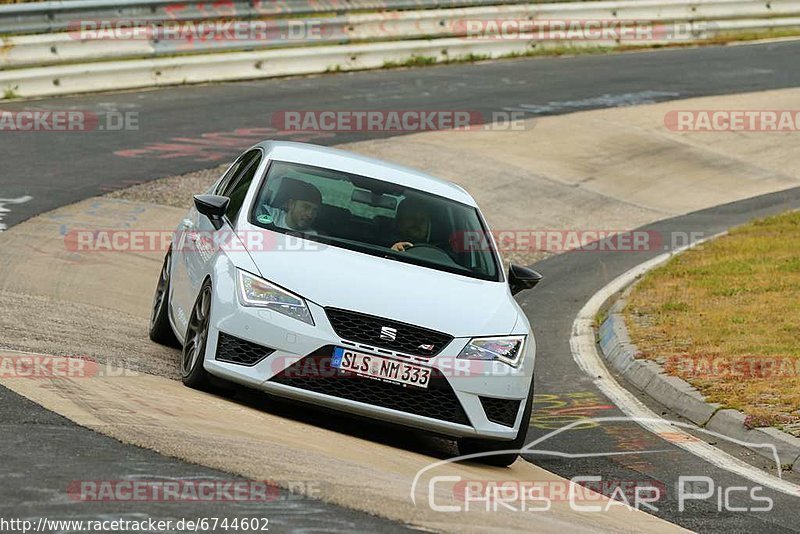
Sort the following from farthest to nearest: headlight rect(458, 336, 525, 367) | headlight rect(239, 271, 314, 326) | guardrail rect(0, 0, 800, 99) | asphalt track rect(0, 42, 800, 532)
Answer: guardrail rect(0, 0, 800, 99) → headlight rect(458, 336, 525, 367) → headlight rect(239, 271, 314, 326) → asphalt track rect(0, 42, 800, 532)

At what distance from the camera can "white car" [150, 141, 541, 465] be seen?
7.83 meters

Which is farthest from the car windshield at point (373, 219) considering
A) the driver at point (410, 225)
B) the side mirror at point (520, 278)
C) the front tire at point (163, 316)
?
the front tire at point (163, 316)

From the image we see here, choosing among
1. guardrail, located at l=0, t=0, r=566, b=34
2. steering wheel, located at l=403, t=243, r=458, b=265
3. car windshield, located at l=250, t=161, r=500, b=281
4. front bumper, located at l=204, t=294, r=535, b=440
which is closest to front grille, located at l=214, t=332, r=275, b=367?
front bumper, located at l=204, t=294, r=535, b=440

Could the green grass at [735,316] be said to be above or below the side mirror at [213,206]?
below

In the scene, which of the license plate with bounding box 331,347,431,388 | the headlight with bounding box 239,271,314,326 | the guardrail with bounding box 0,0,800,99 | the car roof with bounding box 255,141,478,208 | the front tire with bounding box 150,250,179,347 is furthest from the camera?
the guardrail with bounding box 0,0,800,99

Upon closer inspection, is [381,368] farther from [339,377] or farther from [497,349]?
[497,349]

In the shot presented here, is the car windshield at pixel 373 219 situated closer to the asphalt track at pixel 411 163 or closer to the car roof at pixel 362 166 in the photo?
the car roof at pixel 362 166

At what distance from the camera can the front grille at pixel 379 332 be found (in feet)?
25.7

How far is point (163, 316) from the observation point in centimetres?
1007

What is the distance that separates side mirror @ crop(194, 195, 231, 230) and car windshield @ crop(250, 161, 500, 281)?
0.22 m

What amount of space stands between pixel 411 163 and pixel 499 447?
37.2 ft

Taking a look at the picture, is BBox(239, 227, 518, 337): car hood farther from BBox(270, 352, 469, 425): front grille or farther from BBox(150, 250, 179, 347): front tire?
BBox(150, 250, 179, 347): front tire

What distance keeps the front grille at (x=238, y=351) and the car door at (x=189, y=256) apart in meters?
0.93

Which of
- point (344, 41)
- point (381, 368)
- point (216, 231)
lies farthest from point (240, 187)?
point (344, 41)
